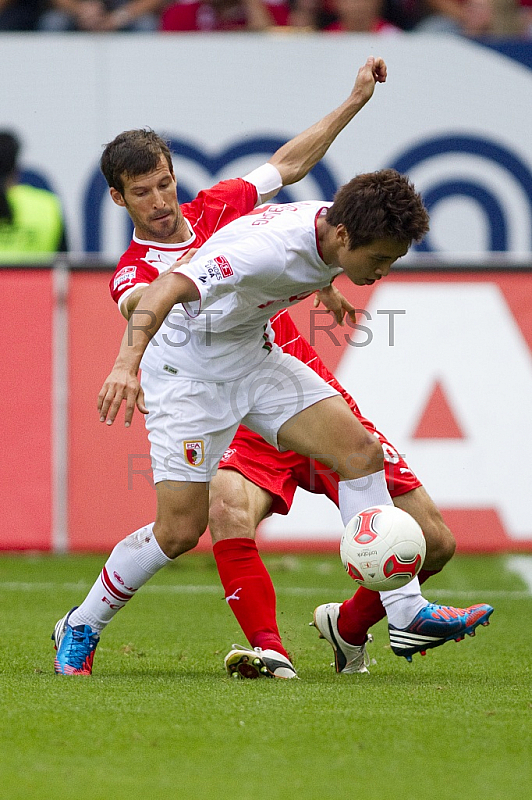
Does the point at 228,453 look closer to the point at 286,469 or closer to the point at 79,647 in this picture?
the point at 286,469

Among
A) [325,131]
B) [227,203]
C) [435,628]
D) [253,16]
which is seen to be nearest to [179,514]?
[435,628]

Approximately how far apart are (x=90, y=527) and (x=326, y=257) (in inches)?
156

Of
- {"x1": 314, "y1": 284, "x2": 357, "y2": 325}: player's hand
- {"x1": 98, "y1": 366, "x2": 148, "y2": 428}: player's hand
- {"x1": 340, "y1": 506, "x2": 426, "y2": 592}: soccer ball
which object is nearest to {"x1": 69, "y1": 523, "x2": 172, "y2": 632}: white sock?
{"x1": 340, "y1": 506, "x2": 426, "y2": 592}: soccer ball

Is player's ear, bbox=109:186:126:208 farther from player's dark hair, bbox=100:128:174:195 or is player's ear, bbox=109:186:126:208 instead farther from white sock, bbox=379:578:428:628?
white sock, bbox=379:578:428:628

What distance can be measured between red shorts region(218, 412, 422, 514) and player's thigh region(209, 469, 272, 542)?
8 cm

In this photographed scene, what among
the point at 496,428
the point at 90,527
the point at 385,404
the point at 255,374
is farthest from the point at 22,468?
the point at 255,374

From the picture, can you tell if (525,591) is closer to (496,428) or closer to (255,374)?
(496,428)

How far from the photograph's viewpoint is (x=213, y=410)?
4.54 m

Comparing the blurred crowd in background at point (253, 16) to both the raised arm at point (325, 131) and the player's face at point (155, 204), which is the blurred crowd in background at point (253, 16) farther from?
the player's face at point (155, 204)

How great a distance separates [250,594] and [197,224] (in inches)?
59.0

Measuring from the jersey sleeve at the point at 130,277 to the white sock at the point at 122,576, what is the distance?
87 centimetres

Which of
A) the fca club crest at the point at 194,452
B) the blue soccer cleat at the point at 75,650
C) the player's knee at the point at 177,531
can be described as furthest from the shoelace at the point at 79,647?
the fca club crest at the point at 194,452

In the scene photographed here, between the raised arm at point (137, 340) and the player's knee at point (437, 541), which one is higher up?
the raised arm at point (137, 340)

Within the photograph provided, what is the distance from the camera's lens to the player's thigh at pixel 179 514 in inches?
175
